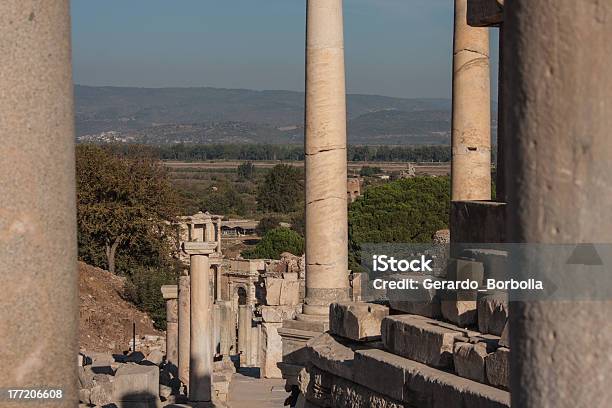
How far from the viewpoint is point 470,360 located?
308 inches

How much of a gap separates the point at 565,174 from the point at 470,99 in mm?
10108

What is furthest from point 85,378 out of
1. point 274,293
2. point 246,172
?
point 246,172

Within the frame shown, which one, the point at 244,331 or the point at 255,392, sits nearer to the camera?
the point at 255,392

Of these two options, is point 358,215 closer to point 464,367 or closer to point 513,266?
point 464,367

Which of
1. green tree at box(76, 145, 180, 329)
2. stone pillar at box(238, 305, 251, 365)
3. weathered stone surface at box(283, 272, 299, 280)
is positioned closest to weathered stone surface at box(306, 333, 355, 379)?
stone pillar at box(238, 305, 251, 365)

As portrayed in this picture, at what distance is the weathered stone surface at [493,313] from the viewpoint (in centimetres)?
811

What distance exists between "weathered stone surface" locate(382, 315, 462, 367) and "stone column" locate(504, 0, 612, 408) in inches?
169

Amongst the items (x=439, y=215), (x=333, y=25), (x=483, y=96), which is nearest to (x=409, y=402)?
(x=483, y=96)

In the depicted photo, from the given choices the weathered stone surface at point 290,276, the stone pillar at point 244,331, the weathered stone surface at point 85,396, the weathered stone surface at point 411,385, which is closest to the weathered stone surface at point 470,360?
the weathered stone surface at point 411,385

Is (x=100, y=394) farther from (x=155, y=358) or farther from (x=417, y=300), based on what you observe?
(x=417, y=300)

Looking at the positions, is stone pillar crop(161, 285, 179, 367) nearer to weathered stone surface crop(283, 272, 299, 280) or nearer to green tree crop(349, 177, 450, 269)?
weathered stone surface crop(283, 272, 299, 280)

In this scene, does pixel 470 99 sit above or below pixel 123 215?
above

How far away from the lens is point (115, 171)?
5462 cm

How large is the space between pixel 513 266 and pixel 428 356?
4334mm
